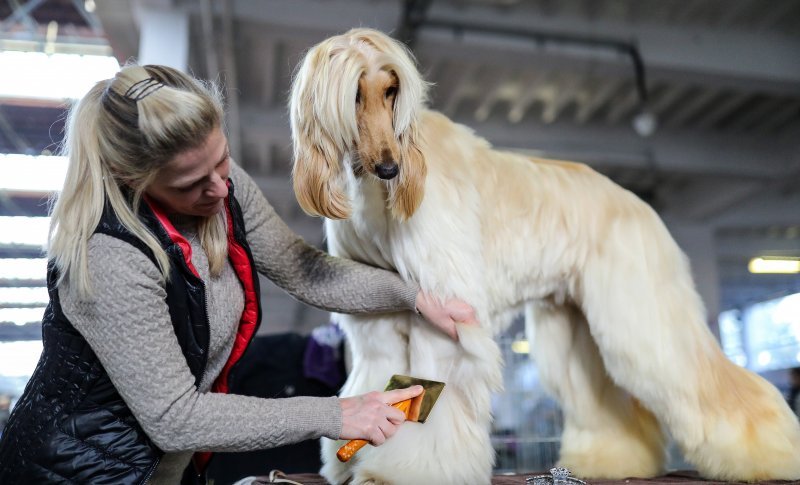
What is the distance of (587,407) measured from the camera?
6.82ft

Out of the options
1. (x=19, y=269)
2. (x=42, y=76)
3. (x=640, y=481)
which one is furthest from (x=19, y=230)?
(x=640, y=481)

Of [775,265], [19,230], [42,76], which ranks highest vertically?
[775,265]

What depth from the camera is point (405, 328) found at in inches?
64.0

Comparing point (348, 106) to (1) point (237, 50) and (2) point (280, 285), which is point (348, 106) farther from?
(1) point (237, 50)

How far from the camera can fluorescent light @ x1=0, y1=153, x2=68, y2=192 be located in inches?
180

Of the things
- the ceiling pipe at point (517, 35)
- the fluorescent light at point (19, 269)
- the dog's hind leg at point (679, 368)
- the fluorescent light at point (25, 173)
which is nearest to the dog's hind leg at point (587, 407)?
the dog's hind leg at point (679, 368)

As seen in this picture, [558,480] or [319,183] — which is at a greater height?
[319,183]

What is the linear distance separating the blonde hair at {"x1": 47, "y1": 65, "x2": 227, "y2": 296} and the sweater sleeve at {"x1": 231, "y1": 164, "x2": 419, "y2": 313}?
1.22ft

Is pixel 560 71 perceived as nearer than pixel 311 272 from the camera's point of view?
No

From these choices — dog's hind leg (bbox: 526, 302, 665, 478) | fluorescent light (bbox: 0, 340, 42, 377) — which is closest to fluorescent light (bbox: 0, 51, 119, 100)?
fluorescent light (bbox: 0, 340, 42, 377)

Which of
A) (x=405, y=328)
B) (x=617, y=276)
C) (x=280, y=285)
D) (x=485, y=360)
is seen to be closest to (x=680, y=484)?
(x=617, y=276)

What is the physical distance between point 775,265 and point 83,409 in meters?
13.4

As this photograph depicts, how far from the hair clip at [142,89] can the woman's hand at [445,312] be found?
27.4 inches

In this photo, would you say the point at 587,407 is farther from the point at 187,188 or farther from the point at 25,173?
the point at 25,173
